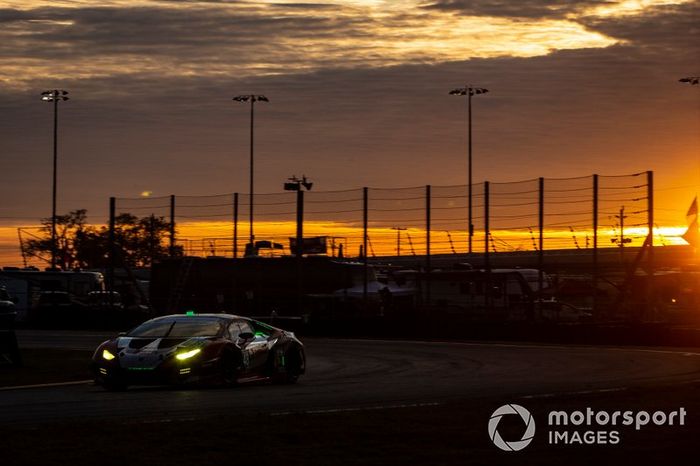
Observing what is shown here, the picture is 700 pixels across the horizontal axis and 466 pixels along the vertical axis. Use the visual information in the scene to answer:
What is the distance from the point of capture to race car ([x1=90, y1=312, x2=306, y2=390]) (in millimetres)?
18172

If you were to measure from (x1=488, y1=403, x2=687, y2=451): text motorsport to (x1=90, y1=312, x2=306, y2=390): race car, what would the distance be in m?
5.65

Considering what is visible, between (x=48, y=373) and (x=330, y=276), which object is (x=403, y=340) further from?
(x=48, y=373)

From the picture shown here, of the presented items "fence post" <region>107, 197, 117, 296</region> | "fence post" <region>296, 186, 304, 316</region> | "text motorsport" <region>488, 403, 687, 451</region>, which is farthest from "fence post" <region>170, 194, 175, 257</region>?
"text motorsport" <region>488, 403, 687, 451</region>

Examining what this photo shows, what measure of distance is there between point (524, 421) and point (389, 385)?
6367 mm

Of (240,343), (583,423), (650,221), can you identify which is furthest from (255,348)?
(650,221)

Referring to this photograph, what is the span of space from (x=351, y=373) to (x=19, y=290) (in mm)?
38751

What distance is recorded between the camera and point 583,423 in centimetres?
1246

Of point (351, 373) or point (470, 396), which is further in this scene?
point (351, 373)

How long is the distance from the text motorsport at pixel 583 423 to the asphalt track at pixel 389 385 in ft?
6.26

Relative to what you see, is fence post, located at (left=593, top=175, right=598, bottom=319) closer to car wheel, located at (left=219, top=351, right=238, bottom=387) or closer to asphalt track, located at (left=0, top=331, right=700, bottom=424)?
asphalt track, located at (left=0, top=331, right=700, bottom=424)

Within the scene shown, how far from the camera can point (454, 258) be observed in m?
86.6

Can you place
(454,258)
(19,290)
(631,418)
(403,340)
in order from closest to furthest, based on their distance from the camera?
(631,418), (403,340), (19,290), (454,258)

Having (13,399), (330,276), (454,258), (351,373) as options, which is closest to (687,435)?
(13,399)

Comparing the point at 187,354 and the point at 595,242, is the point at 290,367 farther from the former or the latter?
the point at 595,242
